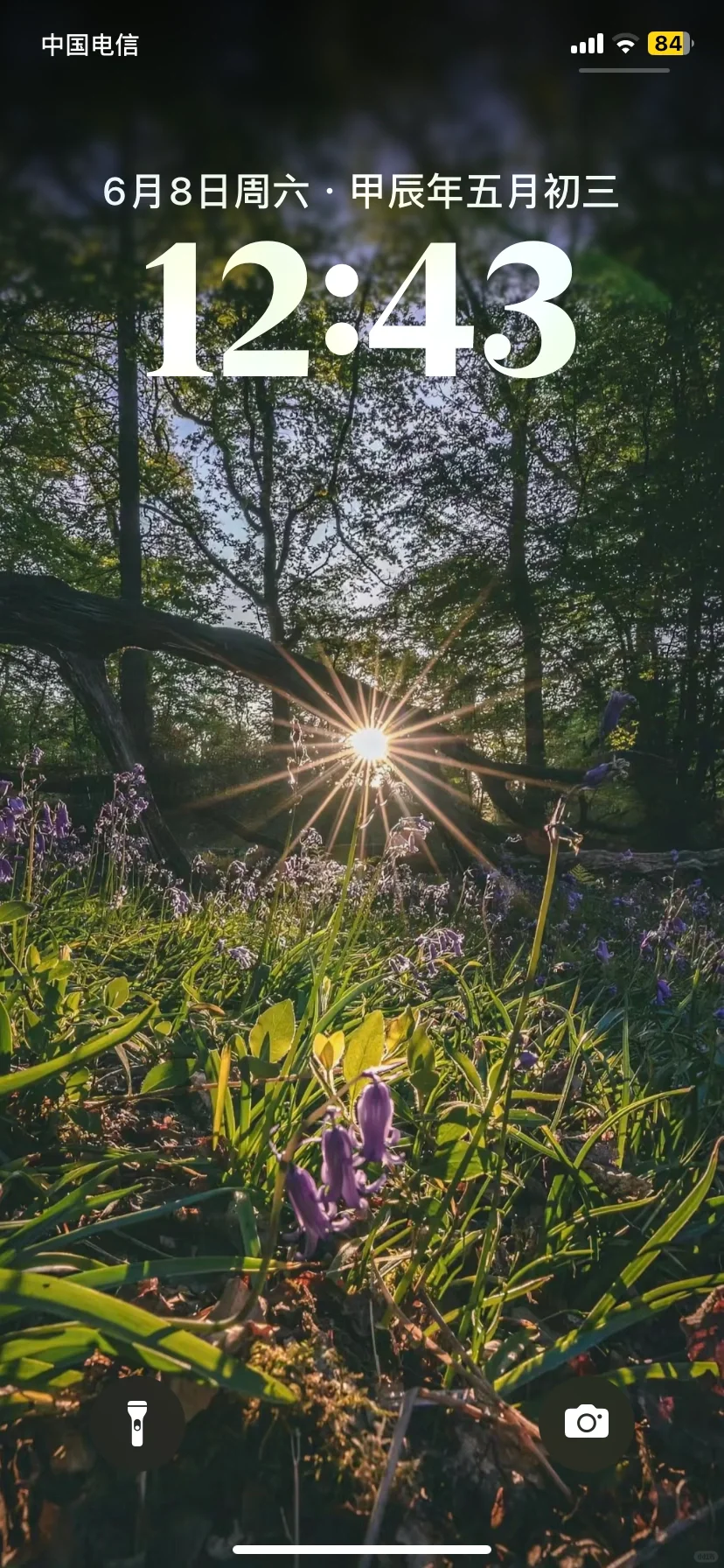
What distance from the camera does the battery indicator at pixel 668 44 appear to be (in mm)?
1897

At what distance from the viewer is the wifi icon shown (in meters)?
1.90

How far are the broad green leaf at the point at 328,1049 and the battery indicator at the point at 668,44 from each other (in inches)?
95.3

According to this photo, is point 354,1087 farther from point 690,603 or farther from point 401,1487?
point 690,603

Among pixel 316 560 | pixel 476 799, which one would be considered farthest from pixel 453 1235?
pixel 476 799

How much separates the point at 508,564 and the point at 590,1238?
5600 millimetres

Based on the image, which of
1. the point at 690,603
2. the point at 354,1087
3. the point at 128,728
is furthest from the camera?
the point at 690,603

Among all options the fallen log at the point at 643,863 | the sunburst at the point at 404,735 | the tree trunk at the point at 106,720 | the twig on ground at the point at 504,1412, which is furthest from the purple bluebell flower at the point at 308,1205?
the fallen log at the point at 643,863

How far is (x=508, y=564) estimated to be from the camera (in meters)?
6.35

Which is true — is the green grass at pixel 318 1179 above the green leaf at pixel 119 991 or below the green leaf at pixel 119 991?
below

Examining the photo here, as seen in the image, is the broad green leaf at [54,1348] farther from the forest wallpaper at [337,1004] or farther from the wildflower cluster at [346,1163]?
the wildflower cluster at [346,1163]

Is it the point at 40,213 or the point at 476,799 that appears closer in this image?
the point at 40,213

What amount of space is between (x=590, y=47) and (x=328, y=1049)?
2426 millimetres

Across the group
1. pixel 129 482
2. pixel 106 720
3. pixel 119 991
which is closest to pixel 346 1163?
pixel 119 991

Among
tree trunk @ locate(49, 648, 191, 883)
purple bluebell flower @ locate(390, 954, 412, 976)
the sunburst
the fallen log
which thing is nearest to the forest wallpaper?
purple bluebell flower @ locate(390, 954, 412, 976)
